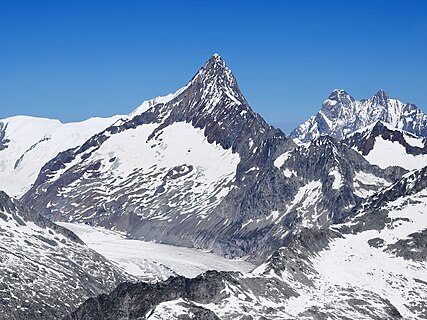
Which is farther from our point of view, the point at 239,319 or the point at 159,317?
the point at 239,319

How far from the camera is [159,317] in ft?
601

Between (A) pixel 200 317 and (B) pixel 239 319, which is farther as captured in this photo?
(B) pixel 239 319

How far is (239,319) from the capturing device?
19925 cm

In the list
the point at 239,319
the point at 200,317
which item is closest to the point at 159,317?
the point at 200,317

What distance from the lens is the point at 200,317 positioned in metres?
186

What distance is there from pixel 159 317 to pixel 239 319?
21.8 m

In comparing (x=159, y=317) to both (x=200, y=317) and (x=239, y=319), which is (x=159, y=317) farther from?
(x=239, y=319)

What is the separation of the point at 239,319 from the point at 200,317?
1550cm

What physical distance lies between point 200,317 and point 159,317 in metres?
7.59
